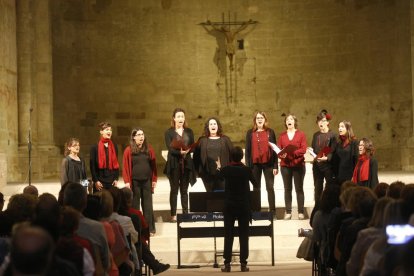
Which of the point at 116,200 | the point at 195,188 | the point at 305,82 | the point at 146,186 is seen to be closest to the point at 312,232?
the point at 116,200

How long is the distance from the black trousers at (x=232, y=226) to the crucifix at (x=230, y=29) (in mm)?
11533

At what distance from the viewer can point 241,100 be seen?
2072 centimetres

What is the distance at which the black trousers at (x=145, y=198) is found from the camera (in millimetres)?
10555

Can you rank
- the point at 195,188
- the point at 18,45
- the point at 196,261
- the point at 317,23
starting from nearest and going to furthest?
Answer: the point at 196,261 → the point at 195,188 → the point at 18,45 → the point at 317,23

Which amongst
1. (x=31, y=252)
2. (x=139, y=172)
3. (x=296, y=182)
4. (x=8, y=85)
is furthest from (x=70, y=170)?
(x=31, y=252)

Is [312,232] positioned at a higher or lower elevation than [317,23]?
lower

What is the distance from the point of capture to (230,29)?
→ 20.4 meters

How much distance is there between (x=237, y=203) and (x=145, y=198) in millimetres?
1869

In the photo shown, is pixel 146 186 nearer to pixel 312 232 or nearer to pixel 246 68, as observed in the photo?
pixel 312 232

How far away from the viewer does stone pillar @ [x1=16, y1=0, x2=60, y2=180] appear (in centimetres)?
1766

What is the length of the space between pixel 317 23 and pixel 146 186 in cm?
1061

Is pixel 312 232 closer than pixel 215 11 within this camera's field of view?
Yes

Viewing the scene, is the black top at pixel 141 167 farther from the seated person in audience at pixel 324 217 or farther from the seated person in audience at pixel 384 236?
the seated person in audience at pixel 384 236

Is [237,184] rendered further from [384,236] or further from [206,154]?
[384,236]
